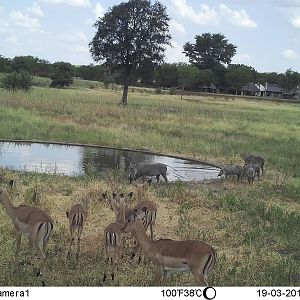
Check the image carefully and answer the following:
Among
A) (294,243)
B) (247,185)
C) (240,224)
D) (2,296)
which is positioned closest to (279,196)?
(247,185)

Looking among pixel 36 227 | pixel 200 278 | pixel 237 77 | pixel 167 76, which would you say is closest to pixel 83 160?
pixel 36 227

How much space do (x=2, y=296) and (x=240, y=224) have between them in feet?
22.0

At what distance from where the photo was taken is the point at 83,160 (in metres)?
19.7

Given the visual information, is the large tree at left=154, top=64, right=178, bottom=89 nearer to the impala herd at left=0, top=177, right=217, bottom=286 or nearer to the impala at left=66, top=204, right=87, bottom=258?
the impala herd at left=0, top=177, right=217, bottom=286

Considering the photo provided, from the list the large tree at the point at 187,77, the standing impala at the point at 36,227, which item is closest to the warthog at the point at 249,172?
the standing impala at the point at 36,227

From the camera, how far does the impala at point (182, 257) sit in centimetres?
629

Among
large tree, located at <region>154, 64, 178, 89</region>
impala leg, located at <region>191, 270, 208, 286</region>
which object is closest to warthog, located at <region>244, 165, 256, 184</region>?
impala leg, located at <region>191, 270, 208, 286</region>

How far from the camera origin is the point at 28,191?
1230 centimetres

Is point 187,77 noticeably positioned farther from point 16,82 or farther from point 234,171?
point 234,171

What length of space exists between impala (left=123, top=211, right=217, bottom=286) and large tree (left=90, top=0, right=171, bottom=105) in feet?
162

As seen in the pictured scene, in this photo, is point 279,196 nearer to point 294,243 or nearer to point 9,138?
point 294,243

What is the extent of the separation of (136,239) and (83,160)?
12.5 meters

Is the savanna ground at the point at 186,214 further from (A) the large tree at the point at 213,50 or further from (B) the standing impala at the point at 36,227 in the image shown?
(A) the large tree at the point at 213,50

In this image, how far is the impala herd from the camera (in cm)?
634
